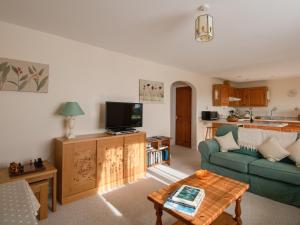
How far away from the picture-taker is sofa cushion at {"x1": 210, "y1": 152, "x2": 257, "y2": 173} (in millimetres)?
2770

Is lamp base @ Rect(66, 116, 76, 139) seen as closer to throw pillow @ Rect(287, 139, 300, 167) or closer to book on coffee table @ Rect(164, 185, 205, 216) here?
book on coffee table @ Rect(164, 185, 205, 216)

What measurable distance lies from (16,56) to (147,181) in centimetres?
276

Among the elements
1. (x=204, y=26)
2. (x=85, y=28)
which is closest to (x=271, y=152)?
(x=204, y=26)

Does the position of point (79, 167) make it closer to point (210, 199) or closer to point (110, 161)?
point (110, 161)

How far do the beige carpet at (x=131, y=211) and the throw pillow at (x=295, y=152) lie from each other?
2.13 ft

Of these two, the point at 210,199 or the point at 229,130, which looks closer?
the point at 210,199

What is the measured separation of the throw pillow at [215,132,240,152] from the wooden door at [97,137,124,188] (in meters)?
1.89

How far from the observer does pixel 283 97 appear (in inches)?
242

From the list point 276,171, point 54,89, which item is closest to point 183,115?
point 276,171

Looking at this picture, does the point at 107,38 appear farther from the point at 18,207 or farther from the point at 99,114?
the point at 18,207

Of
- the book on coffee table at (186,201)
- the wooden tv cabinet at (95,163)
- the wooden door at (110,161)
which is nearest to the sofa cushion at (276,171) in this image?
the book on coffee table at (186,201)

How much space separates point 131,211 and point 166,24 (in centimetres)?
245

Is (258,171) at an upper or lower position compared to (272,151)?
lower

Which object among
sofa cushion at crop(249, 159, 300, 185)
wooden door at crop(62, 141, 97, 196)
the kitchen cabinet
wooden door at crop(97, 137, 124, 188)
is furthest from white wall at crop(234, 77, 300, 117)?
wooden door at crop(62, 141, 97, 196)
